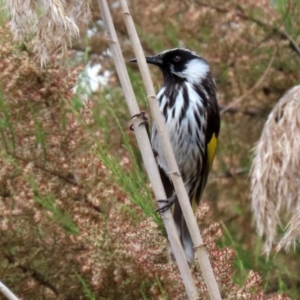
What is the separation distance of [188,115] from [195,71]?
223mm

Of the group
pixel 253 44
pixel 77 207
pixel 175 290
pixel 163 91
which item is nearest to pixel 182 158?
pixel 163 91

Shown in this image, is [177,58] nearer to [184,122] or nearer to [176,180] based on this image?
[184,122]

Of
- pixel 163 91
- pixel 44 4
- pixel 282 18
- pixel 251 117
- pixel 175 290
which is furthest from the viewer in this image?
pixel 251 117

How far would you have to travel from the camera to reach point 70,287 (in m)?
3.63

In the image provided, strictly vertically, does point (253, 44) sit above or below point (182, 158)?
above

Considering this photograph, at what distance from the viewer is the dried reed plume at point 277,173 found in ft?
12.2

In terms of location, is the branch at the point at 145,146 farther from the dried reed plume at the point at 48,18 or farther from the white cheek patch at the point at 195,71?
the white cheek patch at the point at 195,71

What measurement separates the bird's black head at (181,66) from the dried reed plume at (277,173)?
0.40 metres

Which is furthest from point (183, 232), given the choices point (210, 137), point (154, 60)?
point (154, 60)

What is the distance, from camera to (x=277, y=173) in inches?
149

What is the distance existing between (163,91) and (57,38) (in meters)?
1.42

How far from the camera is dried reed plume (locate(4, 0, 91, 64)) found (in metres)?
2.65

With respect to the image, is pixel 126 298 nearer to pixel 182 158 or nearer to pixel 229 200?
pixel 182 158

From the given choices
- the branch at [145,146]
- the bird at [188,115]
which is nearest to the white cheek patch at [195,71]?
the bird at [188,115]
